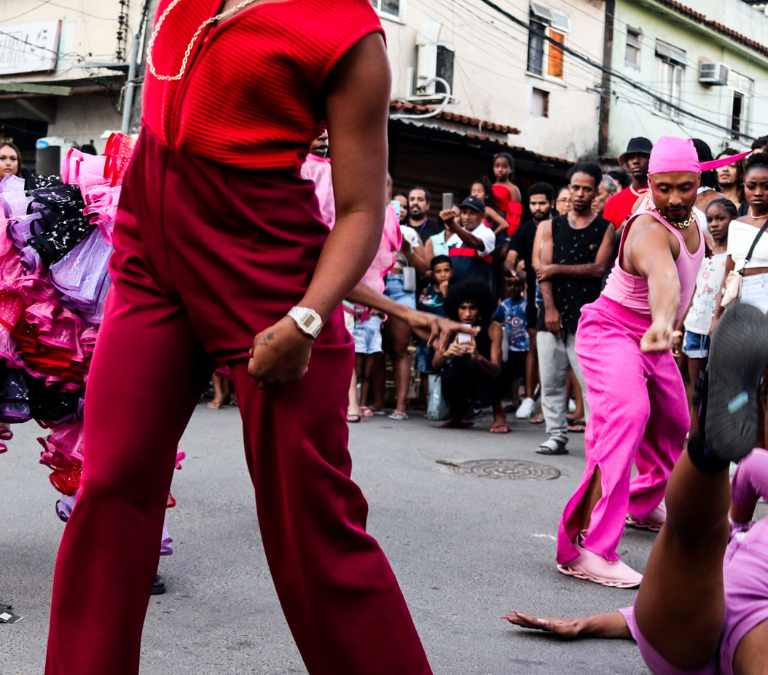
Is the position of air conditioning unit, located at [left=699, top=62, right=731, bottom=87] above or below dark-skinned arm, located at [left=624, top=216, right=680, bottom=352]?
above

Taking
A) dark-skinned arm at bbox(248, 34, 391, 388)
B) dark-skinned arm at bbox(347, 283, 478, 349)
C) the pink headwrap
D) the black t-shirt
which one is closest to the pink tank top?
the pink headwrap

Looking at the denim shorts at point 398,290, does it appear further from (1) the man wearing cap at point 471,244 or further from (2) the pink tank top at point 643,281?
(2) the pink tank top at point 643,281

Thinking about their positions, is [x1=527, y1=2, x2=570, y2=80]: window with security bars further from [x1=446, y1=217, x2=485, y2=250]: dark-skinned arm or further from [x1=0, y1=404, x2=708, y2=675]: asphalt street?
A: [x1=0, y1=404, x2=708, y2=675]: asphalt street

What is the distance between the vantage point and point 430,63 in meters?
17.9

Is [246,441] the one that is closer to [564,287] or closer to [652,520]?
[652,520]

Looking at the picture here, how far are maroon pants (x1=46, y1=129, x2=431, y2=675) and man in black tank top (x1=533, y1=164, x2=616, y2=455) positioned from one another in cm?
547

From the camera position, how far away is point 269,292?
6.54ft

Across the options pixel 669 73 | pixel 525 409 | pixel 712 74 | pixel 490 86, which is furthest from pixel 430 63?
pixel 712 74

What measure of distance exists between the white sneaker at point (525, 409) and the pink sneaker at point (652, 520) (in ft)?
14.7

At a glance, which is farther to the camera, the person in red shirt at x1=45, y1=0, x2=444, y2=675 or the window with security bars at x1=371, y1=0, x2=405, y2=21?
the window with security bars at x1=371, y1=0, x2=405, y2=21

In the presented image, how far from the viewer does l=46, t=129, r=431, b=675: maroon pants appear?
1.96m

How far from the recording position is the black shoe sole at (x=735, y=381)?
203cm

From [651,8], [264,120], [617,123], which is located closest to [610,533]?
[264,120]

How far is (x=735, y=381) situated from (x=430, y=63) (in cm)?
1663
